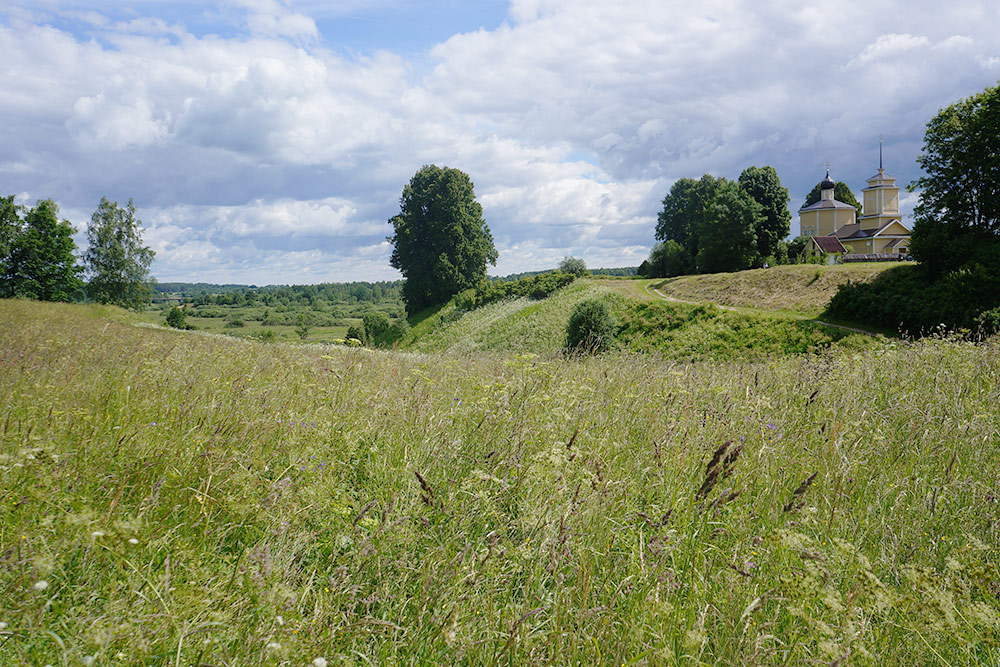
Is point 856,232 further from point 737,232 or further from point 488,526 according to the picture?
point 488,526

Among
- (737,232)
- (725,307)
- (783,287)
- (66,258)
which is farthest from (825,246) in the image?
(66,258)

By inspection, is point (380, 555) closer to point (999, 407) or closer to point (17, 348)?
point (999, 407)

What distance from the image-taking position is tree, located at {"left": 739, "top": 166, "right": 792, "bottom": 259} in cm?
4947

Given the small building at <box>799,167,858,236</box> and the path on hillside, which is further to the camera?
the small building at <box>799,167,858,236</box>

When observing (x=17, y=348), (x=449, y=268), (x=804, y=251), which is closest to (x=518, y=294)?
(x=449, y=268)

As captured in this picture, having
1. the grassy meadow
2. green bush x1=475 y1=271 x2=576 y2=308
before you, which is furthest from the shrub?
the grassy meadow

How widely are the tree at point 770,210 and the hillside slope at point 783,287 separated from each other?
566 inches

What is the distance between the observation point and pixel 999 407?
460 centimetres

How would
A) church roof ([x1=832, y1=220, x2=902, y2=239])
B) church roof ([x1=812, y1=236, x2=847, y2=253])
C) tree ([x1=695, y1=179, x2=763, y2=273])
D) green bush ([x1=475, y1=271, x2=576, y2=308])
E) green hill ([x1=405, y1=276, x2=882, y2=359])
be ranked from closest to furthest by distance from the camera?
green hill ([x1=405, y1=276, x2=882, y2=359]) < tree ([x1=695, y1=179, x2=763, y2=273]) < green bush ([x1=475, y1=271, x2=576, y2=308]) < church roof ([x1=812, y1=236, x2=847, y2=253]) < church roof ([x1=832, y1=220, x2=902, y2=239])

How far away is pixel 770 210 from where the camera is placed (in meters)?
49.9

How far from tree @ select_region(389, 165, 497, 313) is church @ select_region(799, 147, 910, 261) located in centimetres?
3857

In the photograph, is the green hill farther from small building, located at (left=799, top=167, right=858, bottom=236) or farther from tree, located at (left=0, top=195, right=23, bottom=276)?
small building, located at (left=799, top=167, right=858, bottom=236)

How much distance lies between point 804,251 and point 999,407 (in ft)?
204

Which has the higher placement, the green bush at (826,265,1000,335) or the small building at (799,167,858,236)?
the small building at (799,167,858,236)
